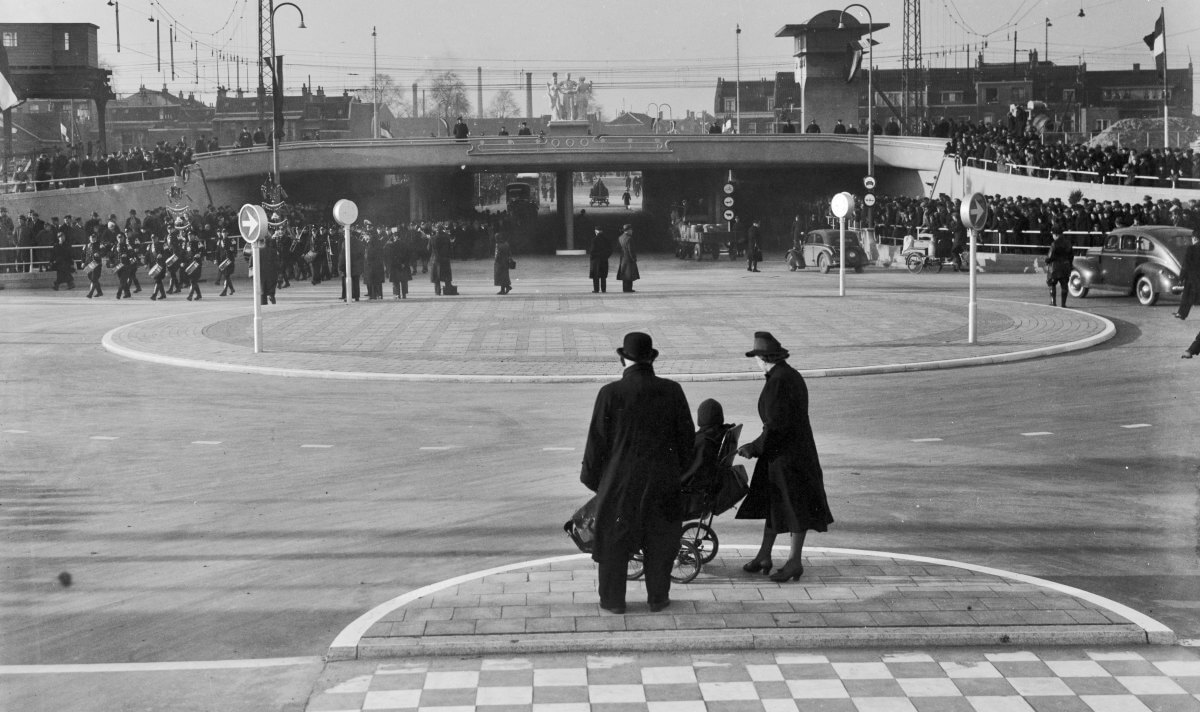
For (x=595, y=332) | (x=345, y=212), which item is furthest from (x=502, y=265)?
(x=595, y=332)

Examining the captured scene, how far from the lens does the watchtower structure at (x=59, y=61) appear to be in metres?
56.6

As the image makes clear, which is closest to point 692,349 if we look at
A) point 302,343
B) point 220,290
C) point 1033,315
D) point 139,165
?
point 302,343

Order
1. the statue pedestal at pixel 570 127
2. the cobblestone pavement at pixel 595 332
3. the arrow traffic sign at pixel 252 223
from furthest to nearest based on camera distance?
the statue pedestal at pixel 570 127, the arrow traffic sign at pixel 252 223, the cobblestone pavement at pixel 595 332

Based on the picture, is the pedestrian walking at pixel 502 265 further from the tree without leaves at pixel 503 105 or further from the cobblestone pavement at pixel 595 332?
the tree without leaves at pixel 503 105

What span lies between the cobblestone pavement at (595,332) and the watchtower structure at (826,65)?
33778 mm

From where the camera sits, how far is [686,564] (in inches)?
326

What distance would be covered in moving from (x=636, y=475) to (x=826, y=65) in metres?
62.0

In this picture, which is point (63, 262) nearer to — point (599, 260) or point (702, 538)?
point (599, 260)

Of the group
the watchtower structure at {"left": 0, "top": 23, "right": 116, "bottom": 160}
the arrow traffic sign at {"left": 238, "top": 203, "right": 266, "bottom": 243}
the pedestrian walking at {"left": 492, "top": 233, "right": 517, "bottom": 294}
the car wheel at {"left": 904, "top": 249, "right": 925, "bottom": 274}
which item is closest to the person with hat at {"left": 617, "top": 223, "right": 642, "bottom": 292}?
the pedestrian walking at {"left": 492, "top": 233, "right": 517, "bottom": 294}

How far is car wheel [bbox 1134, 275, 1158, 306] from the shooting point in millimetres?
28016

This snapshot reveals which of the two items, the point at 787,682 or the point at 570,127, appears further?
the point at 570,127

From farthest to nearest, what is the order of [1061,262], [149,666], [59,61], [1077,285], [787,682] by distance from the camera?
[59,61], [1077,285], [1061,262], [149,666], [787,682]

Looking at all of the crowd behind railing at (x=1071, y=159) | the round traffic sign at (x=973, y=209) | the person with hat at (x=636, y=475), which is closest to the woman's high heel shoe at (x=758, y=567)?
the person with hat at (x=636, y=475)

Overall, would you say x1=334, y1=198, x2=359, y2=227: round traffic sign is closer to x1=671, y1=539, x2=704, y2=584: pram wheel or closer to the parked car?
the parked car
